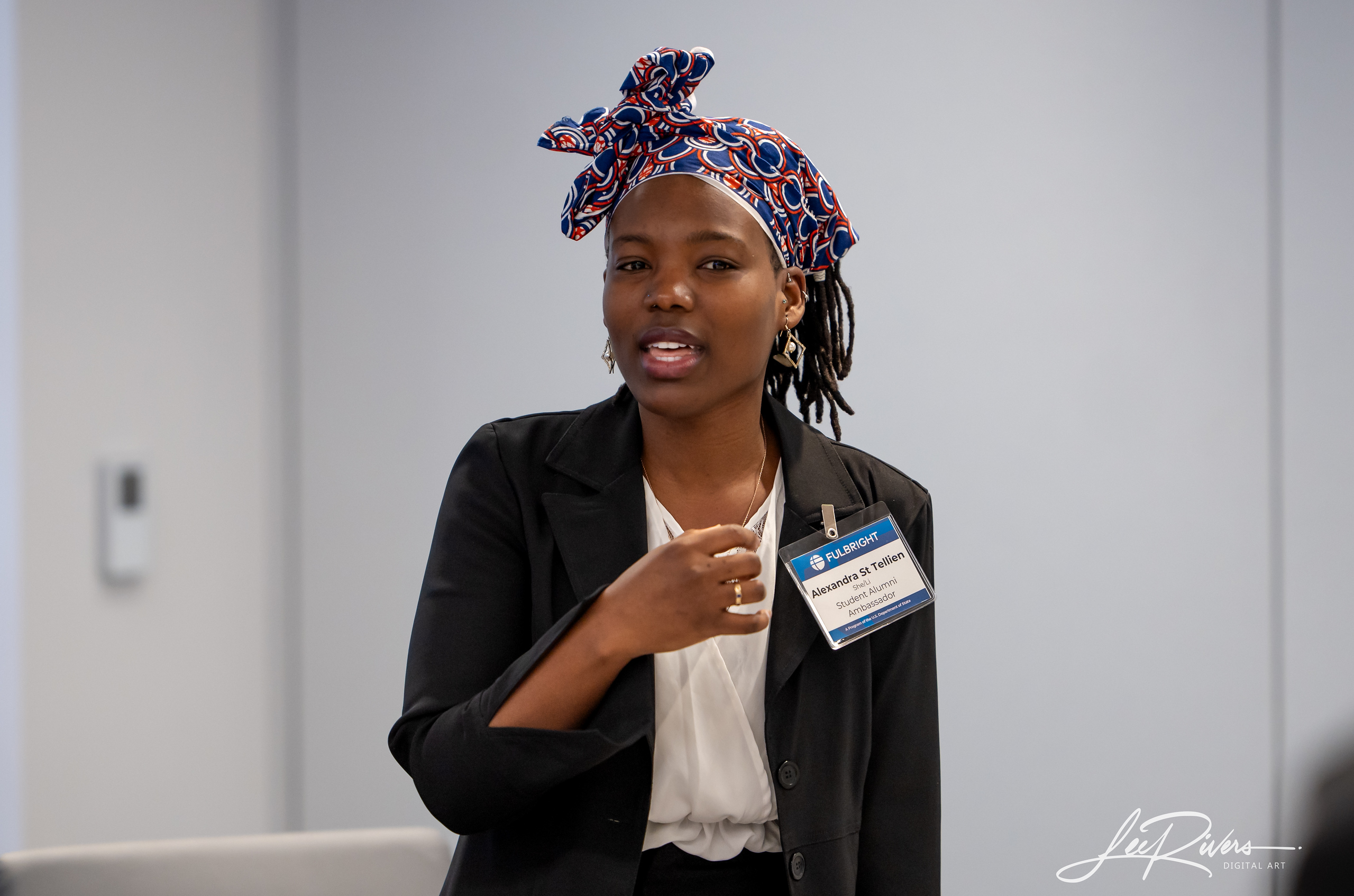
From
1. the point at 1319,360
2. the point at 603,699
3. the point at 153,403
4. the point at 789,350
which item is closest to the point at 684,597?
the point at 603,699

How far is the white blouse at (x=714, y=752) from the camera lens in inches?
46.6

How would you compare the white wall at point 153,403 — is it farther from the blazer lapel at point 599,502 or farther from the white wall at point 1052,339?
the blazer lapel at point 599,502

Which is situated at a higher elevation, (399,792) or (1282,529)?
(1282,529)

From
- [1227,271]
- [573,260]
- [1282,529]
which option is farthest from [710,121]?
[1282,529]

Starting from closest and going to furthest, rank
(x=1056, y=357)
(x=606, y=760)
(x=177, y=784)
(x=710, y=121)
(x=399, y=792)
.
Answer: (x=606, y=760) < (x=710, y=121) < (x=177, y=784) < (x=1056, y=357) < (x=399, y=792)

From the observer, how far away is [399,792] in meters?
2.65

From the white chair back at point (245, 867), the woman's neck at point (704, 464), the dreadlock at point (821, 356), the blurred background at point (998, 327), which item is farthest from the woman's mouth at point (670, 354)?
the blurred background at point (998, 327)

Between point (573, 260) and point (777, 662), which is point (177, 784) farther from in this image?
point (777, 662)

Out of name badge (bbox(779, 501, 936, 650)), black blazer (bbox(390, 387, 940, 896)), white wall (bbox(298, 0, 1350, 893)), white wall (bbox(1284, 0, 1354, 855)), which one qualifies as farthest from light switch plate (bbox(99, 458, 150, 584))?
white wall (bbox(1284, 0, 1354, 855))

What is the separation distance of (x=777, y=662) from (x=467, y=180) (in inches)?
69.9

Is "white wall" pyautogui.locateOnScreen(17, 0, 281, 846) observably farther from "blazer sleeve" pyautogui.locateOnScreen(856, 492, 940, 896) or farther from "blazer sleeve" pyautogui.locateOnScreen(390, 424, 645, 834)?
"blazer sleeve" pyautogui.locateOnScreen(856, 492, 940, 896)

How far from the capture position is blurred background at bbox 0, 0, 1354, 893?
2.41 m

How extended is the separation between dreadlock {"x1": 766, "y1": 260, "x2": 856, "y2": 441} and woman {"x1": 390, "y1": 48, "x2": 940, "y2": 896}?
0.54 feet

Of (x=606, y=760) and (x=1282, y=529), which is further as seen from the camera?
(x=1282, y=529)
